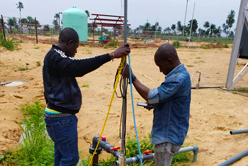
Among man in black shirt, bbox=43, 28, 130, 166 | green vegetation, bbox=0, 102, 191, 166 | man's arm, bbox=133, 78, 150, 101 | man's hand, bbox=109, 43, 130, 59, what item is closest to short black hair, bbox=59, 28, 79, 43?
man in black shirt, bbox=43, 28, 130, 166

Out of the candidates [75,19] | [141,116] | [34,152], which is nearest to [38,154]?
[34,152]

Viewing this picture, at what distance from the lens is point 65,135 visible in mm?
2188

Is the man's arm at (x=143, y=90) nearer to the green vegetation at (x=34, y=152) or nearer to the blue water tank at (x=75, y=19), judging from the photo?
the green vegetation at (x=34, y=152)

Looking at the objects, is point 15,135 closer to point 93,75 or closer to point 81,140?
point 81,140

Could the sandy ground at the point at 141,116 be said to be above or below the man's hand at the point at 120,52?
below

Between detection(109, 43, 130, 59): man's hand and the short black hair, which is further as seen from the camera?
the short black hair

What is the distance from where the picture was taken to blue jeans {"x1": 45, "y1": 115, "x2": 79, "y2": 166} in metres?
2.18

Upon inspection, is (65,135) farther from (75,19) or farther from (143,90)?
(75,19)

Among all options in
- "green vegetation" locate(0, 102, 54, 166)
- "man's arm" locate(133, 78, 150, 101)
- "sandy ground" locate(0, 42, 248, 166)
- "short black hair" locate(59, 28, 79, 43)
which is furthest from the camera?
"sandy ground" locate(0, 42, 248, 166)

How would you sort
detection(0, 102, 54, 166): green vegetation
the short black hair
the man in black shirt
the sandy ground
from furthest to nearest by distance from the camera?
the sandy ground → detection(0, 102, 54, 166): green vegetation → the short black hair → the man in black shirt

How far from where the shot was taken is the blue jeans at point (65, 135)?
218 centimetres

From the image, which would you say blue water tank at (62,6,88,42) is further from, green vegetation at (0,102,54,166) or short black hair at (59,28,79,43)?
short black hair at (59,28,79,43)

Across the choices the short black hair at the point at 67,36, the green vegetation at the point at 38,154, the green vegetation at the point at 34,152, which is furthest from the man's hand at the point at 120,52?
the green vegetation at the point at 34,152

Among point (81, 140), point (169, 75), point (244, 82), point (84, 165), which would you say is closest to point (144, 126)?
point (81, 140)
